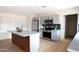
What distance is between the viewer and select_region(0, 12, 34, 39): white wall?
6.58 meters

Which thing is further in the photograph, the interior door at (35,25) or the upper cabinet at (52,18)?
the interior door at (35,25)

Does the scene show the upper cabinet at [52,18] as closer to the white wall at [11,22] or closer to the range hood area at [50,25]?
the range hood area at [50,25]

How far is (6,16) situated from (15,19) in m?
0.73

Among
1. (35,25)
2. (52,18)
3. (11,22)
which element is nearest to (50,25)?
(52,18)

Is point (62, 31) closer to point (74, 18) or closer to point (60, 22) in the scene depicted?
point (60, 22)

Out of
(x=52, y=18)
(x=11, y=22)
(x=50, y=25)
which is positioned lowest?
(x=50, y=25)

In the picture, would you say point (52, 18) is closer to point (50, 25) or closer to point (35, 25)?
point (50, 25)

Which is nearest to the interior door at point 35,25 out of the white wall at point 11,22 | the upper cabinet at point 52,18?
the white wall at point 11,22

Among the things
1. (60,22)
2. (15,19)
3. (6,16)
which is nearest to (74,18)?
(60,22)

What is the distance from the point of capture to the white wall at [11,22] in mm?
6584

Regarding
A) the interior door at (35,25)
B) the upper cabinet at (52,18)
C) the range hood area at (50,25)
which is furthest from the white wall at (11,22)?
the range hood area at (50,25)

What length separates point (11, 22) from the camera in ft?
23.0

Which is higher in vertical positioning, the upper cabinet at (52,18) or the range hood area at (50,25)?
the upper cabinet at (52,18)

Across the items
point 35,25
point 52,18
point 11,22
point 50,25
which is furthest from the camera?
point 35,25
